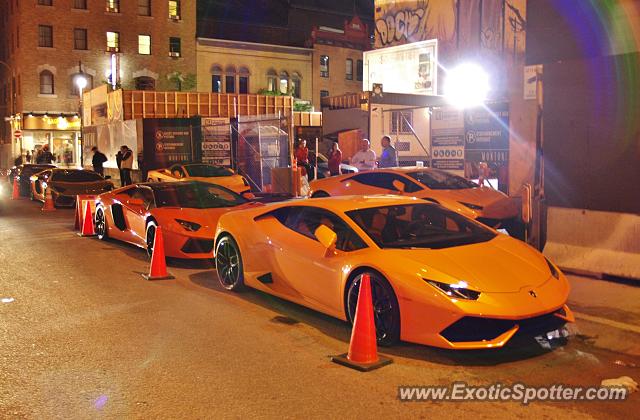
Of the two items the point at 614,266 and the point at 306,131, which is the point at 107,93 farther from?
the point at 614,266

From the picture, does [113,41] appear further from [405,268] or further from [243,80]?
[405,268]

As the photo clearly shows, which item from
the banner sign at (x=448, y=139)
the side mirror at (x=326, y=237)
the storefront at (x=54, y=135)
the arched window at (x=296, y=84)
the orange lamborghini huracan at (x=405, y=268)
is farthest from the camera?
the arched window at (x=296, y=84)

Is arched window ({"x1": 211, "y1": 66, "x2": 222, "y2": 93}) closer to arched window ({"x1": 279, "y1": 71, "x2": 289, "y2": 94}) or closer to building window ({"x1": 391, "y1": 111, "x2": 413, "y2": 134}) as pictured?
arched window ({"x1": 279, "y1": 71, "x2": 289, "y2": 94})

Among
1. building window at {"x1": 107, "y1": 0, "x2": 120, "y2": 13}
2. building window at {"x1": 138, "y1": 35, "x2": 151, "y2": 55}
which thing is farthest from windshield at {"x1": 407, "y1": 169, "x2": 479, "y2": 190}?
building window at {"x1": 107, "y1": 0, "x2": 120, "y2": 13}

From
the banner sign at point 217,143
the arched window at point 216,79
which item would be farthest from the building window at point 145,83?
the banner sign at point 217,143

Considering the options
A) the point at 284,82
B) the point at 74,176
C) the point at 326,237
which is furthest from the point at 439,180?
the point at 284,82

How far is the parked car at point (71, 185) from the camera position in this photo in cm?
2023

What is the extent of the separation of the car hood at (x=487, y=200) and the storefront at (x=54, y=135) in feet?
139

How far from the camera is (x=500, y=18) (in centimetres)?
3142

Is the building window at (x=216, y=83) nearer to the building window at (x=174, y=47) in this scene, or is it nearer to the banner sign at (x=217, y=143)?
the building window at (x=174, y=47)

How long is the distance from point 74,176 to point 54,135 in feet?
109

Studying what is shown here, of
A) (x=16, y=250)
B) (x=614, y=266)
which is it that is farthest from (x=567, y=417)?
(x=16, y=250)

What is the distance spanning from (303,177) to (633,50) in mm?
12809

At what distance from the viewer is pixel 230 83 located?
178 ft
